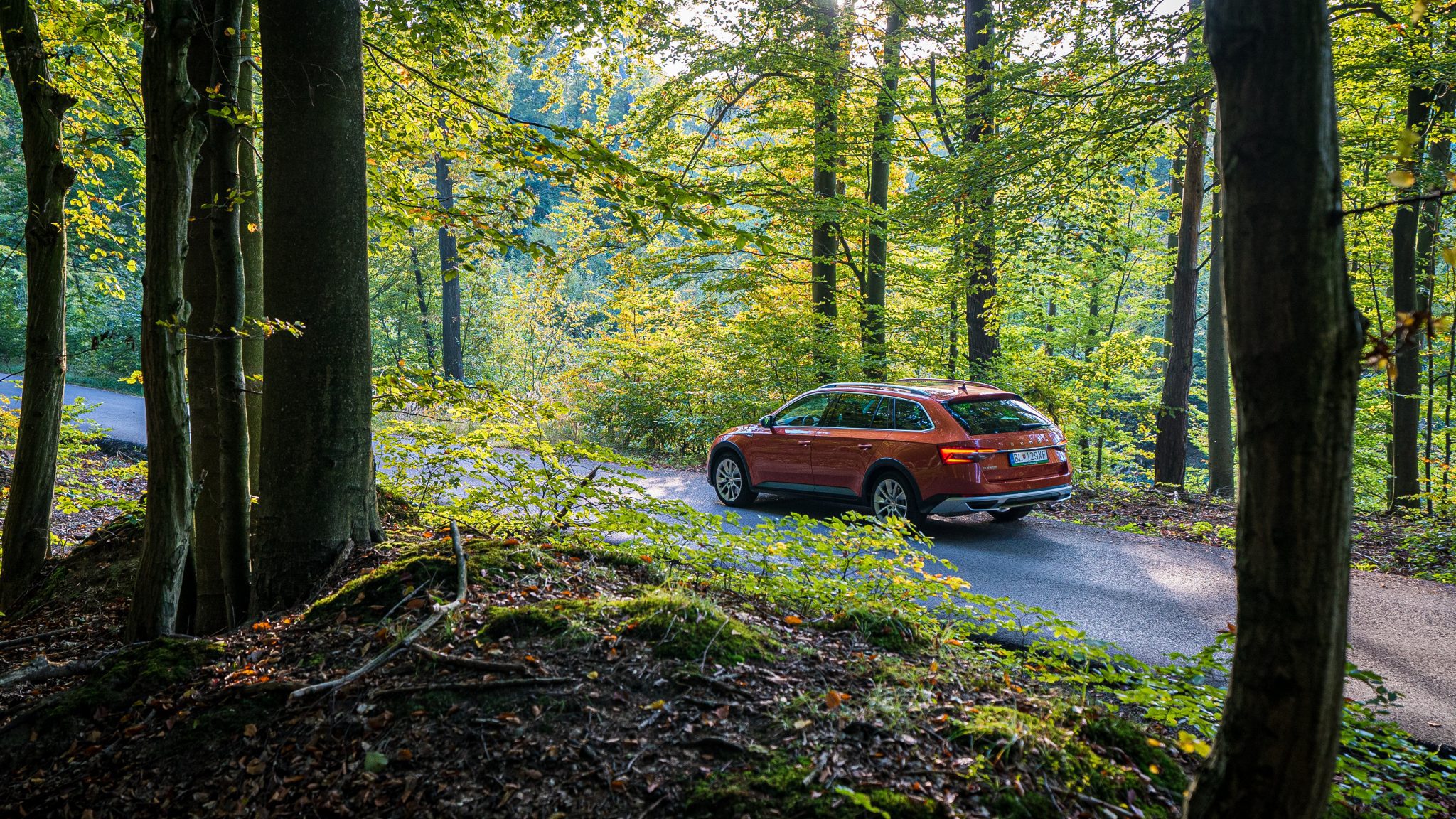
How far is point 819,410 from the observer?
34.0 feet

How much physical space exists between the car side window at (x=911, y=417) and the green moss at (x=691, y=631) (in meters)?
5.46

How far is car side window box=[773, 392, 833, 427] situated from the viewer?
10336 mm

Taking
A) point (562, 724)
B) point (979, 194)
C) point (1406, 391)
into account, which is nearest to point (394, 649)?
point (562, 724)

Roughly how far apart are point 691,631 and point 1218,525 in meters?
8.76

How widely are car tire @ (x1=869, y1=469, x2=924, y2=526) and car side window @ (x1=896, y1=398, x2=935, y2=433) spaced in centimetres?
55

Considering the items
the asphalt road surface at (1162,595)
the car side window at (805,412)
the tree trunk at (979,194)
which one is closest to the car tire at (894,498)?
the asphalt road surface at (1162,595)

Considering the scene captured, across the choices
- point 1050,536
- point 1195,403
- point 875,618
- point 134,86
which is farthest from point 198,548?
point 1195,403

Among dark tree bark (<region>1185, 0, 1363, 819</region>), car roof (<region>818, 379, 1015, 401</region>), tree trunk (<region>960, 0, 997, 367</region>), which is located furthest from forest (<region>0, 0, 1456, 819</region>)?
car roof (<region>818, 379, 1015, 401</region>)

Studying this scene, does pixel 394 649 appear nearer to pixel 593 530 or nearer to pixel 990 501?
pixel 593 530

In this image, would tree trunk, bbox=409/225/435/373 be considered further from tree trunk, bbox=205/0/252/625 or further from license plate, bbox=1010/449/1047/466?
tree trunk, bbox=205/0/252/625

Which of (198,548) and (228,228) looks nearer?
(228,228)

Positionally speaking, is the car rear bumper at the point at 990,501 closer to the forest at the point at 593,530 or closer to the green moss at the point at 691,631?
the forest at the point at 593,530

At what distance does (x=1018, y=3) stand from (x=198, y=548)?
11.6m

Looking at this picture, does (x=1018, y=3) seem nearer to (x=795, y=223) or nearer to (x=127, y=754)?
(x=795, y=223)
